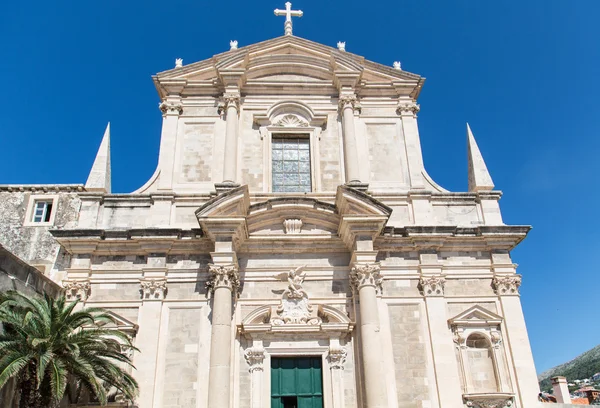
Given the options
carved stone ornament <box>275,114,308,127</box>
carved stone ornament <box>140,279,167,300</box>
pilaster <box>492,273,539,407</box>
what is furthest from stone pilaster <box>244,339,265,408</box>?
carved stone ornament <box>275,114,308,127</box>

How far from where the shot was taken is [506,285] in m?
14.9

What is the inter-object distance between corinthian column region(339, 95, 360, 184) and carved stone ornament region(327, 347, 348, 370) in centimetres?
452

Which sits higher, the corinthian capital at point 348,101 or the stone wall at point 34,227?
the corinthian capital at point 348,101

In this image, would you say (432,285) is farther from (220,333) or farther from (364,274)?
(220,333)

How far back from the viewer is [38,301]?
11.3m

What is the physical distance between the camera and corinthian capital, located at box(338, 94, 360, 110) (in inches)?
675

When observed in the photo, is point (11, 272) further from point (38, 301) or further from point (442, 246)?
point (442, 246)

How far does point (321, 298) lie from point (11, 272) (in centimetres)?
731

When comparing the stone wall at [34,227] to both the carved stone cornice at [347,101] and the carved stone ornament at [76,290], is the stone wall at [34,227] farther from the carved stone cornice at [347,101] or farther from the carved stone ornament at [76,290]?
the carved stone cornice at [347,101]

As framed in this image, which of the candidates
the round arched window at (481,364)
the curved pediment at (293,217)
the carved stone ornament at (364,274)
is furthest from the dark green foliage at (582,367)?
the curved pediment at (293,217)

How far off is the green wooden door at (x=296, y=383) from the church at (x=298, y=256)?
35 millimetres

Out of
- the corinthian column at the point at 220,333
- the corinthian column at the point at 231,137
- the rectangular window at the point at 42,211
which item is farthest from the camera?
the rectangular window at the point at 42,211

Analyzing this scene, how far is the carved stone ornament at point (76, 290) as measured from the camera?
46.8ft

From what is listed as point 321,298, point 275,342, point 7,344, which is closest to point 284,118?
point 321,298
